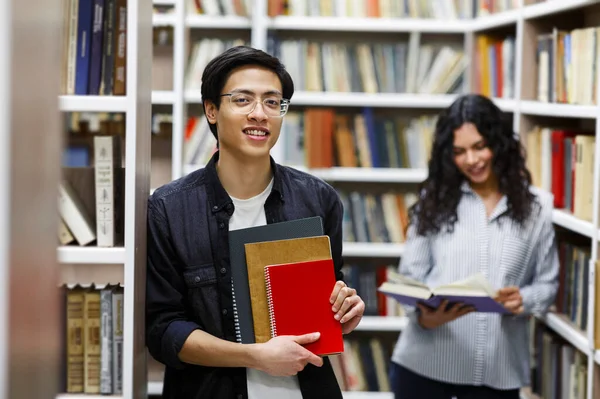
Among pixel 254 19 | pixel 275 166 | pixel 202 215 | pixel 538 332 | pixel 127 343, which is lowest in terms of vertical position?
pixel 538 332

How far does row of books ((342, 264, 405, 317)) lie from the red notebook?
2.56 m

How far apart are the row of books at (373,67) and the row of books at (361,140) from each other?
150mm

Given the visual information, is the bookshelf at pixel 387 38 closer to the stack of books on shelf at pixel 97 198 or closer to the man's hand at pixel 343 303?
the stack of books on shelf at pixel 97 198

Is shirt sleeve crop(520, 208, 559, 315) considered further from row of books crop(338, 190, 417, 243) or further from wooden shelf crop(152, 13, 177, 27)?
wooden shelf crop(152, 13, 177, 27)

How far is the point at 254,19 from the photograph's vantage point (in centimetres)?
396

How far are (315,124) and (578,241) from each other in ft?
4.98

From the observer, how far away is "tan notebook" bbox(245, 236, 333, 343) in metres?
1.53

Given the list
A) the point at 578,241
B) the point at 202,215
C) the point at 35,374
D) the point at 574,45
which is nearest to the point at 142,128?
the point at 202,215

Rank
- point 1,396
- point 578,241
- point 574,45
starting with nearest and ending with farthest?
point 1,396, point 574,45, point 578,241

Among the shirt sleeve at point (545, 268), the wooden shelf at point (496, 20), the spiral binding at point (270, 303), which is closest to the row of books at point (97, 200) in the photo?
the spiral binding at point (270, 303)

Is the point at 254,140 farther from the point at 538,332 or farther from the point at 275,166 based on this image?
the point at 538,332

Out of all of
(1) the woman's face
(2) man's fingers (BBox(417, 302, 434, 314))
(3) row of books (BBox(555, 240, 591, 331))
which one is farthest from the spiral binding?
(3) row of books (BBox(555, 240, 591, 331))

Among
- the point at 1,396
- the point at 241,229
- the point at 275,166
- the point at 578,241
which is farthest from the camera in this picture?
the point at 578,241

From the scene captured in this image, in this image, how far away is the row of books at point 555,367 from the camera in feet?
9.04
